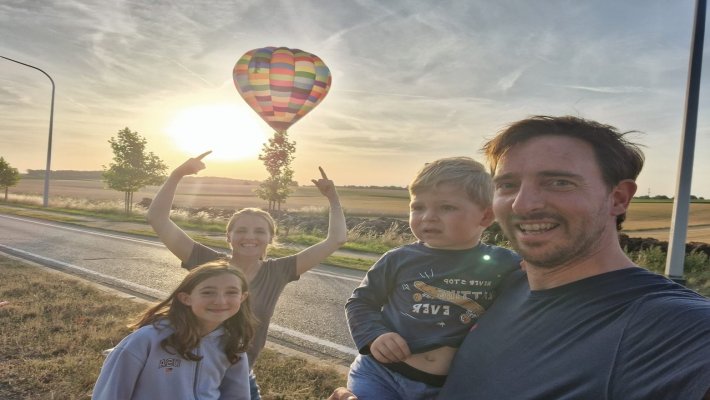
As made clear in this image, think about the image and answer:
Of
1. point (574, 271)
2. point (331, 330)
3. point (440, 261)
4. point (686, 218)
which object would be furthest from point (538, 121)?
point (686, 218)

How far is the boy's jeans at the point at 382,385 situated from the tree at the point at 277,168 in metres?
29.9

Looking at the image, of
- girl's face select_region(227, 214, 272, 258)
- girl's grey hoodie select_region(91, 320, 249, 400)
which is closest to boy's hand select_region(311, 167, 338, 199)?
girl's face select_region(227, 214, 272, 258)

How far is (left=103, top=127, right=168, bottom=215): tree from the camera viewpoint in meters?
34.1

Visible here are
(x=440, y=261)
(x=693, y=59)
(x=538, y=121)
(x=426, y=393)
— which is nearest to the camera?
(x=538, y=121)

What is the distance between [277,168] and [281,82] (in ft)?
65.5

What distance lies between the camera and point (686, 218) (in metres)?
8.70

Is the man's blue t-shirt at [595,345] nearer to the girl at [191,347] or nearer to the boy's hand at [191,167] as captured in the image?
the girl at [191,347]

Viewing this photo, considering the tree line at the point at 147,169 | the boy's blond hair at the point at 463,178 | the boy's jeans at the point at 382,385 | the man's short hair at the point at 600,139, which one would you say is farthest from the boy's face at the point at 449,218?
the tree line at the point at 147,169

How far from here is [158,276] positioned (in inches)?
424

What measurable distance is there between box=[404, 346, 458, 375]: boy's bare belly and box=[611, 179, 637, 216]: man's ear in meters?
0.84

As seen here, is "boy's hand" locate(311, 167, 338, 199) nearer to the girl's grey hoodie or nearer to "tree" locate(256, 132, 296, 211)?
the girl's grey hoodie

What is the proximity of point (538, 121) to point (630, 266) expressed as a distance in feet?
1.96

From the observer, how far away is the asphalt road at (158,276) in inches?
263

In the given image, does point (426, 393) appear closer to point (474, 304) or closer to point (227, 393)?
point (474, 304)
